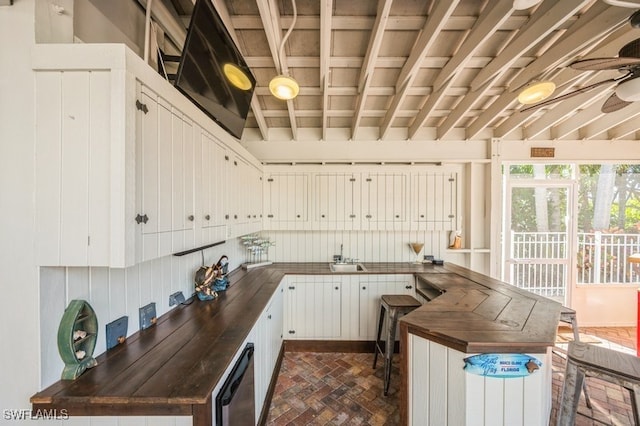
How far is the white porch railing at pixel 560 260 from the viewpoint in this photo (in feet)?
12.8

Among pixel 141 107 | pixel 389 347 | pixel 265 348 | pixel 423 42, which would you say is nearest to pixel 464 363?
pixel 389 347

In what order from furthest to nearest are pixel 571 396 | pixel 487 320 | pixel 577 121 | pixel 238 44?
pixel 577 121 → pixel 238 44 → pixel 487 320 → pixel 571 396

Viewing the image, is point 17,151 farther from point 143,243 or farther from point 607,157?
point 607,157

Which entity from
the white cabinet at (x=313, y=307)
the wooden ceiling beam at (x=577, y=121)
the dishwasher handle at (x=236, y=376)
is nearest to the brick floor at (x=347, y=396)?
the white cabinet at (x=313, y=307)

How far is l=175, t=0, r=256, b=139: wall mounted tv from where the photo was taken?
147cm

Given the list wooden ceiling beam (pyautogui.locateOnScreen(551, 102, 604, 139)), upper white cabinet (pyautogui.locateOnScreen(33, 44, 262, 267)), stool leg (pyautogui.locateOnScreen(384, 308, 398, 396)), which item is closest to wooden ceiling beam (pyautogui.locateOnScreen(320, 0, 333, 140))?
upper white cabinet (pyautogui.locateOnScreen(33, 44, 262, 267))

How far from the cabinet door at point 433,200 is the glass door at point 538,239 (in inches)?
45.7

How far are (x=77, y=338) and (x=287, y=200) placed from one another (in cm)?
272

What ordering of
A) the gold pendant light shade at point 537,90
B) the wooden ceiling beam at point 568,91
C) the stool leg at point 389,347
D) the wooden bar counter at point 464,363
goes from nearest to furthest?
the wooden bar counter at point 464,363 < the gold pendant light shade at point 537,90 < the wooden ceiling beam at point 568,91 < the stool leg at point 389,347

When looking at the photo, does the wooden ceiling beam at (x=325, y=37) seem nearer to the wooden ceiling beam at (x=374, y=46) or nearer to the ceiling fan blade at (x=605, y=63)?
the wooden ceiling beam at (x=374, y=46)

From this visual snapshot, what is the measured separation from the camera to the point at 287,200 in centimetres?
364

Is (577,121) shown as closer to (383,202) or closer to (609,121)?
(609,121)

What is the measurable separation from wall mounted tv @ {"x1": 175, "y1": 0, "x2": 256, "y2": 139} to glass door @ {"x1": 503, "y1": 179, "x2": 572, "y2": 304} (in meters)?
4.29

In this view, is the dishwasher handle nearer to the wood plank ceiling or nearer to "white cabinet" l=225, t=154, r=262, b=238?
"white cabinet" l=225, t=154, r=262, b=238
